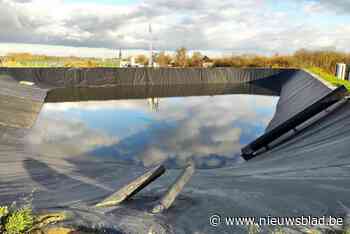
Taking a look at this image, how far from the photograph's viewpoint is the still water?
8.64m

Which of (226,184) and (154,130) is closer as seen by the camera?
(226,184)

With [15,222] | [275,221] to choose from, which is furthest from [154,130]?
[15,222]

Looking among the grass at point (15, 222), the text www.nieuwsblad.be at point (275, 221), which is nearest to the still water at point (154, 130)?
the text www.nieuwsblad.be at point (275, 221)

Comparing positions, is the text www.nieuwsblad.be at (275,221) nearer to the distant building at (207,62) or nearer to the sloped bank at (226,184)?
the sloped bank at (226,184)

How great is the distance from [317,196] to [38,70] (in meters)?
21.9

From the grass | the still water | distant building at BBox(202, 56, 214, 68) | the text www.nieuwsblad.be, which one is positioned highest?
distant building at BBox(202, 56, 214, 68)

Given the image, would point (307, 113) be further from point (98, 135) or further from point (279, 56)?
point (279, 56)

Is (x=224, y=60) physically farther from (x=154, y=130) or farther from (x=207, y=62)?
(x=154, y=130)

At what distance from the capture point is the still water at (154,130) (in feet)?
28.3

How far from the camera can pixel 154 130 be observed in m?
11.7

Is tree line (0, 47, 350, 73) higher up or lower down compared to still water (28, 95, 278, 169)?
higher up

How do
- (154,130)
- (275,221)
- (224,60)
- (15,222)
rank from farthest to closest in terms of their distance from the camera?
(224,60), (154,130), (275,221), (15,222)

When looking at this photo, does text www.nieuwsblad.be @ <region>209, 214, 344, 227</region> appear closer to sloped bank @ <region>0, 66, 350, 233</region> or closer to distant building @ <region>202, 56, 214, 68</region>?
sloped bank @ <region>0, 66, 350, 233</region>

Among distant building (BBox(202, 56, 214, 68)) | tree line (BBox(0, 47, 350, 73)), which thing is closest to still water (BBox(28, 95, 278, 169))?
tree line (BBox(0, 47, 350, 73))
